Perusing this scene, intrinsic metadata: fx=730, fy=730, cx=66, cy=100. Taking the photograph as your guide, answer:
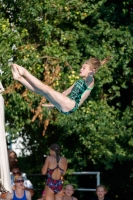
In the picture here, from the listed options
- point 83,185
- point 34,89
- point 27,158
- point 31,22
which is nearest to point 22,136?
point 27,158

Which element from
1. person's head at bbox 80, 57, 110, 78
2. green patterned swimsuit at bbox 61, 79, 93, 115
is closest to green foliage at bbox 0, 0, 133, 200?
green patterned swimsuit at bbox 61, 79, 93, 115

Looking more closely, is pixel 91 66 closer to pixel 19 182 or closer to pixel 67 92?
pixel 67 92

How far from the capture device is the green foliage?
1496 centimetres

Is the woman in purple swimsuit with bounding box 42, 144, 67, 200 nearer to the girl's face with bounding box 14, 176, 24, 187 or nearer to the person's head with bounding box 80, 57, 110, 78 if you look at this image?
the girl's face with bounding box 14, 176, 24, 187

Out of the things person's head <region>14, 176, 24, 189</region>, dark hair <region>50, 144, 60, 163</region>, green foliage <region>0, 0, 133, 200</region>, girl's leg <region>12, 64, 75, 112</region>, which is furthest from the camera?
green foliage <region>0, 0, 133, 200</region>

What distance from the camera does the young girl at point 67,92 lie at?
9.28 metres

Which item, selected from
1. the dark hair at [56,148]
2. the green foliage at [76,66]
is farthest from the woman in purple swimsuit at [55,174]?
the green foliage at [76,66]

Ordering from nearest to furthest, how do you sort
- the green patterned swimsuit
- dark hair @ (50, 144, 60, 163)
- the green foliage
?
the green patterned swimsuit, dark hair @ (50, 144, 60, 163), the green foliage

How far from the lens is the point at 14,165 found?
13805 mm

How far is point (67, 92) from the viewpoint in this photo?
1031 cm

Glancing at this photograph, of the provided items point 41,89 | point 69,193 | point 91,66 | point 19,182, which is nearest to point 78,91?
point 91,66

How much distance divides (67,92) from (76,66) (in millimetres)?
5070

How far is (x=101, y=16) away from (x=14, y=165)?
410 cm

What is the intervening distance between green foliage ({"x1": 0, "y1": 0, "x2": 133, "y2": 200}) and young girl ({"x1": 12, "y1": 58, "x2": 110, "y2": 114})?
4.69 m
